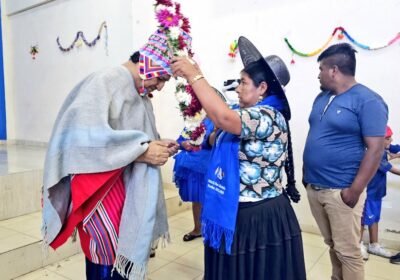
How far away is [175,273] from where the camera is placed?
2.35 metres

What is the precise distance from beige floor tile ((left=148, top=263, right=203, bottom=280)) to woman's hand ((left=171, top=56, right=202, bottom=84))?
1.68 metres

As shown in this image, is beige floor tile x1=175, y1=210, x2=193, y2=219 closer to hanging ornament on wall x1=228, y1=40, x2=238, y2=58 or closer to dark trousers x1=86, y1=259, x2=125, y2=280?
hanging ornament on wall x1=228, y1=40, x2=238, y2=58

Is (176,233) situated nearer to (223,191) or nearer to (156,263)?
(156,263)

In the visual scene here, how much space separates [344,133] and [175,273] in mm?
1555

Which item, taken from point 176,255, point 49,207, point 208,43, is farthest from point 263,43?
point 49,207

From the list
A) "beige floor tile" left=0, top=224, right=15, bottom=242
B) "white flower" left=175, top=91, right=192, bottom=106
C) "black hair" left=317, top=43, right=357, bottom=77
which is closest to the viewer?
"white flower" left=175, top=91, right=192, bottom=106

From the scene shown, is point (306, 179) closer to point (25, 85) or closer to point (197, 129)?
point (197, 129)

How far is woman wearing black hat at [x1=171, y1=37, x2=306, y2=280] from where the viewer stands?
1.27 m

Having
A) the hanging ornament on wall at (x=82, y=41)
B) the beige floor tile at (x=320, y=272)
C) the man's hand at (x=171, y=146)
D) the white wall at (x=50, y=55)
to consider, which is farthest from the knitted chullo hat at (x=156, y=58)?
the hanging ornament on wall at (x=82, y=41)

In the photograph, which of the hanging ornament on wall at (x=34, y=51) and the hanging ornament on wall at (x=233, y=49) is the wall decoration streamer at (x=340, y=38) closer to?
the hanging ornament on wall at (x=233, y=49)

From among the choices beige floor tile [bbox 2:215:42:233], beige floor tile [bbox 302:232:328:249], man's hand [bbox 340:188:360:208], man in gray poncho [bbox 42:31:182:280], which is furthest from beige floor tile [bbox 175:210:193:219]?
man in gray poncho [bbox 42:31:182:280]

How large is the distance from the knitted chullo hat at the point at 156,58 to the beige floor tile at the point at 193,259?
174 cm

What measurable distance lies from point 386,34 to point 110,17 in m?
3.39

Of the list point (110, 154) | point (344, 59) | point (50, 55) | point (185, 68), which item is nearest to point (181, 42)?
point (185, 68)
